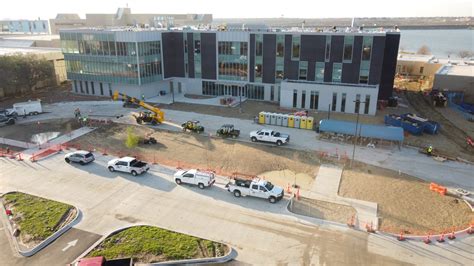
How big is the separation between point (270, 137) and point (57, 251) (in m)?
24.7

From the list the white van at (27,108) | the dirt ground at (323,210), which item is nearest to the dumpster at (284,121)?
the dirt ground at (323,210)

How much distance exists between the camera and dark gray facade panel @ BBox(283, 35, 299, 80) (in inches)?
2217

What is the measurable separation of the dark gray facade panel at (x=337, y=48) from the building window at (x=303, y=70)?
418cm

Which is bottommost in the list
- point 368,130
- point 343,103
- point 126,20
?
point 368,130

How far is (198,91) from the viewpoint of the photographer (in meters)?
65.1

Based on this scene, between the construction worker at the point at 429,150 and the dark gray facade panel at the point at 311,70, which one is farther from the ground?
the dark gray facade panel at the point at 311,70

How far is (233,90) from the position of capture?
2472 inches

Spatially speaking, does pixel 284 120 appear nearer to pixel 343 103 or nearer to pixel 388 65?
pixel 343 103

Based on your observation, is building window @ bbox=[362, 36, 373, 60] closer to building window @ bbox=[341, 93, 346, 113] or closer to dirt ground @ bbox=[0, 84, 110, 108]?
building window @ bbox=[341, 93, 346, 113]

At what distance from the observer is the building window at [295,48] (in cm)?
5559

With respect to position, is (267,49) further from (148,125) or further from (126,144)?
(126,144)

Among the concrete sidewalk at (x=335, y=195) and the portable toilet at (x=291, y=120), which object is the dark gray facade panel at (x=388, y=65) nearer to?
the portable toilet at (x=291, y=120)

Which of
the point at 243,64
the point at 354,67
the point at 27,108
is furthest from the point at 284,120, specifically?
the point at 27,108

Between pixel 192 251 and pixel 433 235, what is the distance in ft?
53.9
